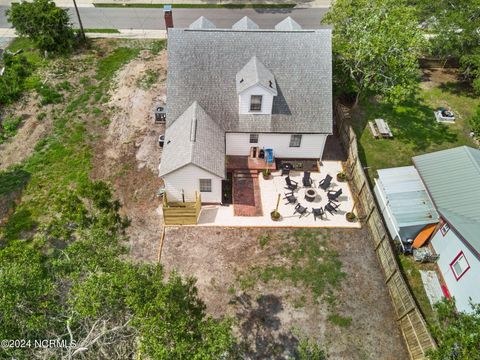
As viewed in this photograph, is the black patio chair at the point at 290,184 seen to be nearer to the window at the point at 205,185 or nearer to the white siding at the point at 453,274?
the window at the point at 205,185

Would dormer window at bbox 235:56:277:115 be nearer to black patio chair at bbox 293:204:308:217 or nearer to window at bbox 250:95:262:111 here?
window at bbox 250:95:262:111

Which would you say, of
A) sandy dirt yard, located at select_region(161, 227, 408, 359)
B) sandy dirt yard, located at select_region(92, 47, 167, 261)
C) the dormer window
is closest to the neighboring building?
sandy dirt yard, located at select_region(161, 227, 408, 359)

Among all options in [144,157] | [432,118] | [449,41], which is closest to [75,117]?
[144,157]

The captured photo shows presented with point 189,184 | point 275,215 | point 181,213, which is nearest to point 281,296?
point 275,215

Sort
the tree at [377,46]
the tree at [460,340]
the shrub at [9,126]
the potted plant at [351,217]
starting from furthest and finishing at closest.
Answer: the shrub at [9,126]
the tree at [377,46]
the potted plant at [351,217]
the tree at [460,340]

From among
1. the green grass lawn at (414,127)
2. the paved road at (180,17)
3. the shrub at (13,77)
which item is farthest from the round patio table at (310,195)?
the shrub at (13,77)

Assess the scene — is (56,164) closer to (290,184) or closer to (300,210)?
(290,184)
